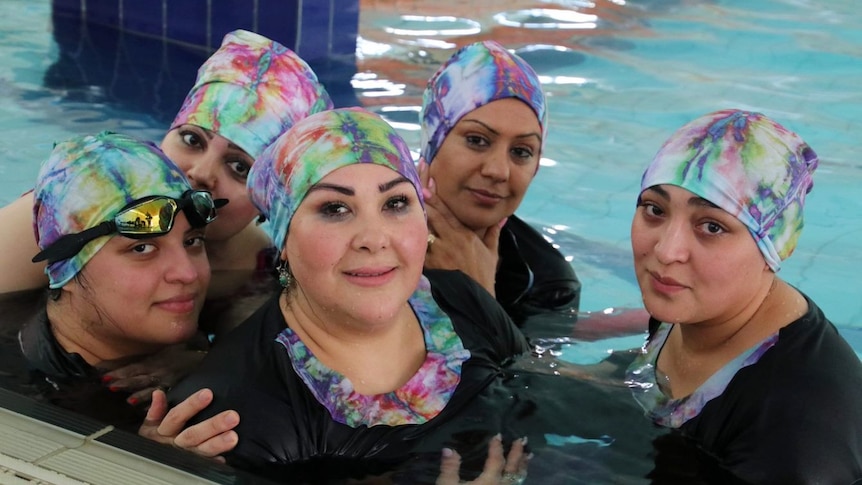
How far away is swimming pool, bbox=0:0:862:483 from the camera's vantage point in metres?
7.07

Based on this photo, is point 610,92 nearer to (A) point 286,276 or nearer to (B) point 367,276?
(A) point 286,276

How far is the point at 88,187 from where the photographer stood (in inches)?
148

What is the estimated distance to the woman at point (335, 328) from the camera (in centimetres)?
321

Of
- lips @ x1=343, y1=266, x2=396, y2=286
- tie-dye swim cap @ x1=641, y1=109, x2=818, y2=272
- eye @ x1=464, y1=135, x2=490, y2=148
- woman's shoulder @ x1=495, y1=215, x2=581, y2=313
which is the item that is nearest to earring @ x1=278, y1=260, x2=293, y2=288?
lips @ x1=343, y1=266, x2=396, y2=286

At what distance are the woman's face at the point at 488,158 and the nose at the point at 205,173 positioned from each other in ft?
3.35

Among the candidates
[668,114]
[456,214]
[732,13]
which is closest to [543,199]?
[668,114]

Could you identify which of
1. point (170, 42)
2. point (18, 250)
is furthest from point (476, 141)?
point (170, 42)

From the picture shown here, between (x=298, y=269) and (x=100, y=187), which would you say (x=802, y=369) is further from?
(x=100, y=187)

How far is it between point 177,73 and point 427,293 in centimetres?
607

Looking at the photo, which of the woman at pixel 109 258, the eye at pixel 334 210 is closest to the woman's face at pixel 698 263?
the eye at pixel 334 210

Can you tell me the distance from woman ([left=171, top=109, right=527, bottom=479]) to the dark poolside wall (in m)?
5.38

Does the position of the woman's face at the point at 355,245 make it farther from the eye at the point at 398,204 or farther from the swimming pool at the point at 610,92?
the swimming pool at the point at 610,92

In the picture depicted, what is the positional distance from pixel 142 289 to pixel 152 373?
388 mm

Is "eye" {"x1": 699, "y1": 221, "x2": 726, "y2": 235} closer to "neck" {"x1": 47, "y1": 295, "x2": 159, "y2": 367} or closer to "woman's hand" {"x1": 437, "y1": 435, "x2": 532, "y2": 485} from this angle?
"woman's hand" {"x1": 437, "y1": 435, "x2": 532, "y2": 485}
